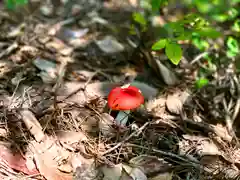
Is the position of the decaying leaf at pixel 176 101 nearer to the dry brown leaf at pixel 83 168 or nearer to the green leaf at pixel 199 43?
the green leaf at pixel 199 43

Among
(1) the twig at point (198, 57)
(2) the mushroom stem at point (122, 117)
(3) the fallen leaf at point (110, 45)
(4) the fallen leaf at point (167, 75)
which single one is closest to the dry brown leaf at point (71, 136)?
(2) the mushroom stem at point (122, 117)

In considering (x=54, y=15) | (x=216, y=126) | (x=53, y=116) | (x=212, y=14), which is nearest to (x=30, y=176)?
(x=53, y=116)

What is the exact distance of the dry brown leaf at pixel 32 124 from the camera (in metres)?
2.67

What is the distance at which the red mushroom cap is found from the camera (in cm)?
275

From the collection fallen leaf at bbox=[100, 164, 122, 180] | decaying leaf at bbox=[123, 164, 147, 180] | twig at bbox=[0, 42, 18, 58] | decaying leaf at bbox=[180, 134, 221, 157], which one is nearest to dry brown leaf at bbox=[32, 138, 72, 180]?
fallen leaf at bbox=[100, 164, 122, 180]

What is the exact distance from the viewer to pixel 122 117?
292 centimetres

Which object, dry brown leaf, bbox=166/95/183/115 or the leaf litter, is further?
dry brown leaf, bbox=166/95/183/115

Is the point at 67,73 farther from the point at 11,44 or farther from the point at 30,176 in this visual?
the point at 30,176

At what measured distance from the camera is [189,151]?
9.36 feet

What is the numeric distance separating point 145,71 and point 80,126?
3.32 ft

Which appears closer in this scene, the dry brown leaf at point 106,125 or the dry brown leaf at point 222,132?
the dry brown leaf at point 106,125

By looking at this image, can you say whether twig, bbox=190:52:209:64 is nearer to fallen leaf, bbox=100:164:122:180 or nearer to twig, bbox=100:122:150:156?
twig, bbox=100:122:150:156

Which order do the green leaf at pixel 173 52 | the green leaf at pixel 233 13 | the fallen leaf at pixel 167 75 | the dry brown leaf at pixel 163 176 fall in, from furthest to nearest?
1. the green leaf at pixel 233 13
2. the fallen leaf at pixel 167 75
3. the green leaf at pixel 173 52
4. the dry brown leaf at pixel 163 176

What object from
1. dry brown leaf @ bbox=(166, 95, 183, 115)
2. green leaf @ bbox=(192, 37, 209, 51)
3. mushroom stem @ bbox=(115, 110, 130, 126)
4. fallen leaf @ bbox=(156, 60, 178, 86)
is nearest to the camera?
mushroom stem @ bbox=(115, 110, 130, 126)
